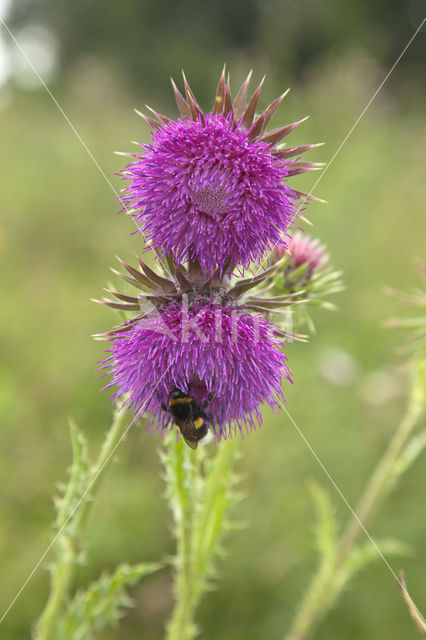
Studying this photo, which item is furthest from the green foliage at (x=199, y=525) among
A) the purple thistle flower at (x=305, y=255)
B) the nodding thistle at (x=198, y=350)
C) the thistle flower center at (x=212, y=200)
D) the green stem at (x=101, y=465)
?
the thistle flower center at (x=212, y=200)

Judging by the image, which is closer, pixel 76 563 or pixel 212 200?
pixel 212 200

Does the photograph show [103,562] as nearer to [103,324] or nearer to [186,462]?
[186,462]

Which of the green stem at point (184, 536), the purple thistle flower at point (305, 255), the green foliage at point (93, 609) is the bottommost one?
the green foliage at point (93, 609)

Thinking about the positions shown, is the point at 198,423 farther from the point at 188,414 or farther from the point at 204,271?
the point at 204,271

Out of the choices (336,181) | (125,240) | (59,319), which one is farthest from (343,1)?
(59,319)

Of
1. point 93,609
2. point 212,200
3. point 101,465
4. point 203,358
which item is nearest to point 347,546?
point 93,609

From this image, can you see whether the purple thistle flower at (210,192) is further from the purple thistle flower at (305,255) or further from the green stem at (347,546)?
the green stem at (347,546)

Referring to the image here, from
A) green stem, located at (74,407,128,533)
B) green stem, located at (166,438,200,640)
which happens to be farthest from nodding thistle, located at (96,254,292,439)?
green stem, located at (166,438,200,640)
